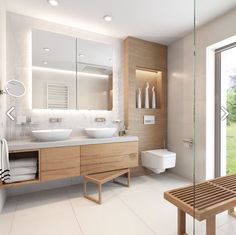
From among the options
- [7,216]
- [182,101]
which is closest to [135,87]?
[182,101]

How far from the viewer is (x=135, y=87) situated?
3.08 metres

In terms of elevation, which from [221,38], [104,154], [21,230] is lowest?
[21,230]

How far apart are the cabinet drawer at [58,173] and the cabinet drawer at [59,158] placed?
0.04 meters

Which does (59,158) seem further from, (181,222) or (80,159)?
(181,222)

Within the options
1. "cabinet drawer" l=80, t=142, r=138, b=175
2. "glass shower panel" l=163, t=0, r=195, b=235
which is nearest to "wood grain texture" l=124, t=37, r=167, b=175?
"glass shower panel" l=163, t=0, r=195, b=235

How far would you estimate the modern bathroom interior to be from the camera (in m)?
1.63

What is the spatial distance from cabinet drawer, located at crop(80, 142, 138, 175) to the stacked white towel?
58cm

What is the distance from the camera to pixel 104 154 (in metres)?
2.34

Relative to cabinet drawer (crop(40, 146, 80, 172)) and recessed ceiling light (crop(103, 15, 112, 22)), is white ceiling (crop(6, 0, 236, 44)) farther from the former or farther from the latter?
cabinet drawer (crop(40, 146, 80, 172))

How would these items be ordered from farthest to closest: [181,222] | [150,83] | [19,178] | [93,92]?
[150,83] < [93,92] < [19,178] < [181,222]

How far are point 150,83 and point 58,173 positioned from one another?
2.34m

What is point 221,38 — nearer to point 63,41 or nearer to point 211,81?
point 211,81

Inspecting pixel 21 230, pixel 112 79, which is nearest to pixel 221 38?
pixel 112 79

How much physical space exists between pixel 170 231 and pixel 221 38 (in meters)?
2.39
